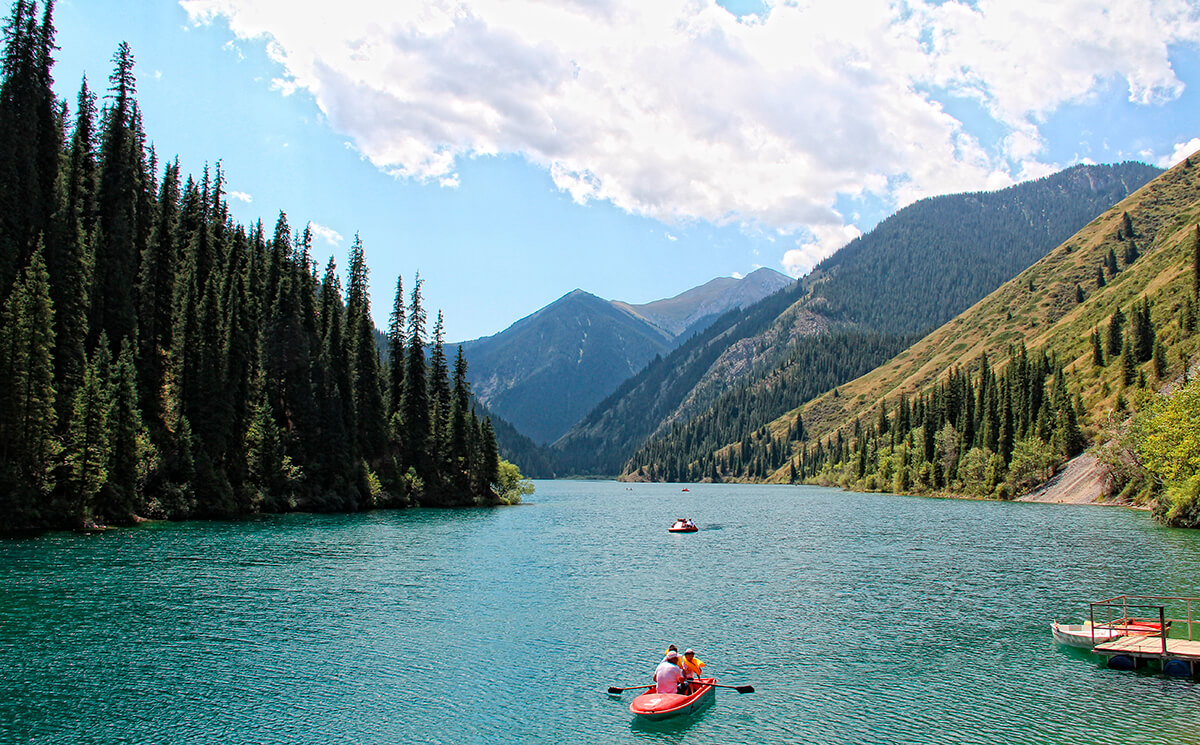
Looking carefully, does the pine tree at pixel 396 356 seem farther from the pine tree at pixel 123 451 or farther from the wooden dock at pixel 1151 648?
the wooden dock at pixel 1151 648

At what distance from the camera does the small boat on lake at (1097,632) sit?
133ft

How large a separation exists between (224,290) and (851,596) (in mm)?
130656

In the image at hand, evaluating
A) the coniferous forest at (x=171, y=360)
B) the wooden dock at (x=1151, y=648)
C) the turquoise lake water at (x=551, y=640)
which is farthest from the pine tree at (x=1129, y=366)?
the wooden dock at (x=1151, y=648)

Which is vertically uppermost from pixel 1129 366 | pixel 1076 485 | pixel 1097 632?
pixel 1129 366

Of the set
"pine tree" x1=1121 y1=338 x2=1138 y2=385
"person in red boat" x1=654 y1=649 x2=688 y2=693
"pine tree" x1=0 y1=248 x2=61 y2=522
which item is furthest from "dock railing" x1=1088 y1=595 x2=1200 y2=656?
"pine tree" x1=1121 y1=338 x2=1138 y2=385

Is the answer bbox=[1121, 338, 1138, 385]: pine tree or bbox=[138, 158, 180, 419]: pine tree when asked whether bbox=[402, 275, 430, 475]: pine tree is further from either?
bbox=[1121, 338, 1138, 385]: pine tree

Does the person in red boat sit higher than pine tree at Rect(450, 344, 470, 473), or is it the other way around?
pine tree at Rect(450, 344, 470, 473)

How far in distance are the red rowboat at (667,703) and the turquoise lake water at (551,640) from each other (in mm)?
625

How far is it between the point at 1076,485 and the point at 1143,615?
116 metres

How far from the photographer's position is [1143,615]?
1930 inches

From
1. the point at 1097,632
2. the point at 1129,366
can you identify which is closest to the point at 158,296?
the point at 1097,632

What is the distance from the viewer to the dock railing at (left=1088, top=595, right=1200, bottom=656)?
3878cm

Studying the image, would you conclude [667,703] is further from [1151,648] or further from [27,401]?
[27,401]

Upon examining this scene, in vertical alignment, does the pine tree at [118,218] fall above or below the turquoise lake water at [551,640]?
above
